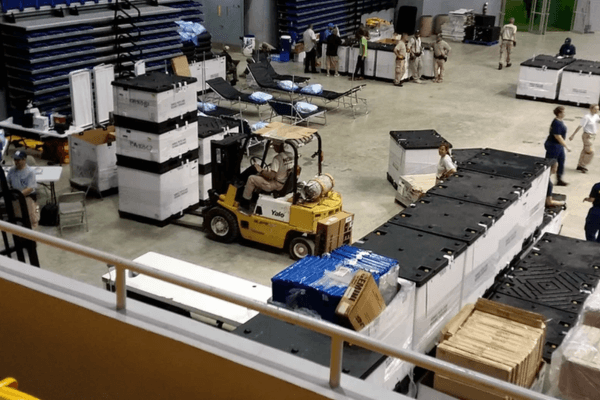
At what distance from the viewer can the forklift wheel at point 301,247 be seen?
10.3 m

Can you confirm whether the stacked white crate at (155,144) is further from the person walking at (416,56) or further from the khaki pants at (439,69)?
the khaki pants at (439,69)

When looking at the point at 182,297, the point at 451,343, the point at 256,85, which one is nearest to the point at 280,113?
the point at 256,85

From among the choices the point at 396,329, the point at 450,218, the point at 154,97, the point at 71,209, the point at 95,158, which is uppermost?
the point at 154,97

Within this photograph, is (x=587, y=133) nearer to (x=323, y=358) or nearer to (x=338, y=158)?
(x=338, y=158)

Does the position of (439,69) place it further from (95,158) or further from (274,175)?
(274,175)

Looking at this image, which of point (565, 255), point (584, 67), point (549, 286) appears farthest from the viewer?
point (584, 67)

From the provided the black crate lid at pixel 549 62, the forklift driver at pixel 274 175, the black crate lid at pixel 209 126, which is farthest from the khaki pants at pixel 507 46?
the forklift driver at pixel 274 175

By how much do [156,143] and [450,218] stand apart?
201 inches

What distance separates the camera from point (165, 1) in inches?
732

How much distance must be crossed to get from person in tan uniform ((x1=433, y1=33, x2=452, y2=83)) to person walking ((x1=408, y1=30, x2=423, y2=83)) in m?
0.44

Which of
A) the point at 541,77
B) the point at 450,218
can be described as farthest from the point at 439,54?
the point at 450,218

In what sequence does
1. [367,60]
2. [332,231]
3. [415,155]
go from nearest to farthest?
[332,231] < [415,155] < [367,60]

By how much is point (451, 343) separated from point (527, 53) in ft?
73.2

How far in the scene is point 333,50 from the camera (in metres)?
21.6
